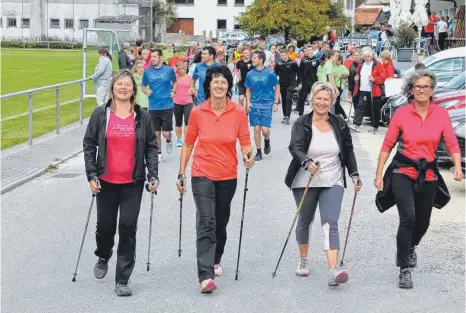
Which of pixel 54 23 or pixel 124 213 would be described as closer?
pixel 124 213

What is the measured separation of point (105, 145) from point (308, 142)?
5.46ft

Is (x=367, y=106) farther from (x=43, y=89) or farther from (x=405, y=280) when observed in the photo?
(x=405, y=280)

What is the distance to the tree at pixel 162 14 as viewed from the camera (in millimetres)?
94125

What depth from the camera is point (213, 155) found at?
23.7 feet

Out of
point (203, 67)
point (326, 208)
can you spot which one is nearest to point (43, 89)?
point (203, 67)

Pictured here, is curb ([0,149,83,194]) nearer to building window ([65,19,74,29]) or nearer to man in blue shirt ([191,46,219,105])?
man in blue shirt ([191,46,219,105])

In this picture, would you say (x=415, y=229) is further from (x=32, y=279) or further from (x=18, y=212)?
(x=18, y=212)

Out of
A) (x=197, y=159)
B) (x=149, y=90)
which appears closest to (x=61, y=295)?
(x=197, y=159)

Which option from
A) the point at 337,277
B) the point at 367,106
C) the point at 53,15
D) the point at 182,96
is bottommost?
the point at 337,277

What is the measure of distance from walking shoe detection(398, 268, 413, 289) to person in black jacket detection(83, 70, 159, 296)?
2162mm

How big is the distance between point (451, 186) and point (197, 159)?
621 cm

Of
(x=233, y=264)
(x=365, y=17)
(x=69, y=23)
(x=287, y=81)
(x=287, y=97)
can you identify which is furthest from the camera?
(x=365, y=17)

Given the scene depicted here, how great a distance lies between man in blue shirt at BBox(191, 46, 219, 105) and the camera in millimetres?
15297

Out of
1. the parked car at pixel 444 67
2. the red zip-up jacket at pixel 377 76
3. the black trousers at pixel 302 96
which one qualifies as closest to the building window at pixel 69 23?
the black trousers at pixel 302 96
